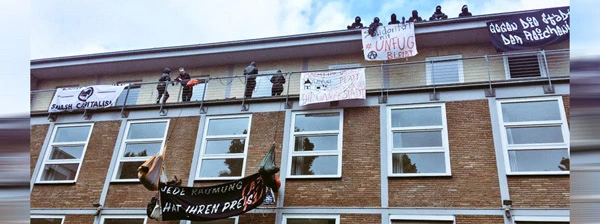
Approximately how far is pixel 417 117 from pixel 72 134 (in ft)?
34.9

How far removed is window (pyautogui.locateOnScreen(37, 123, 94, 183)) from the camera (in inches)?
513

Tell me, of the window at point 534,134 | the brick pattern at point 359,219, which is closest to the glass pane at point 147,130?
the brick pattern at point 359,219

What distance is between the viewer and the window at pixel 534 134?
1011cm

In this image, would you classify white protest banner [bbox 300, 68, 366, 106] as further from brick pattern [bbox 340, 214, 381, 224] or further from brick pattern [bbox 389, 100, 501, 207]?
brick pattern [bbox 340, 214, 381, 224]

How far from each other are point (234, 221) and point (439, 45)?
9006 millimetres

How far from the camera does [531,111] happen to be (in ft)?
35.9

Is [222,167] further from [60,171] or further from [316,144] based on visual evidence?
[60,171]

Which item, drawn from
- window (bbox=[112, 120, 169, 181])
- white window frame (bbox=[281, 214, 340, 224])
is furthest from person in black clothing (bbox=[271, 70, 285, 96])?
white window frame (bbox=[281, 214, 340, 224])

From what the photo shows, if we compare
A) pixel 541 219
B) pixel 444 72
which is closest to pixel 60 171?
pixel 444 72

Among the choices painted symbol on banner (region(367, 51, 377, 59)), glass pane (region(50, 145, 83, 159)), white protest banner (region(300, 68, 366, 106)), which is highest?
painted symbol on banner (region(367, 51, 377, 59))

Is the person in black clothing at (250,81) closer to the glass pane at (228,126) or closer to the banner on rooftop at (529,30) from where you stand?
the glass pane at (228,126)

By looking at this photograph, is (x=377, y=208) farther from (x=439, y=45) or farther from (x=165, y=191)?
(x=439, y=45)

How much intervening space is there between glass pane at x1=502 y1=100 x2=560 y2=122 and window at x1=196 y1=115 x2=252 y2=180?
6.89 metres

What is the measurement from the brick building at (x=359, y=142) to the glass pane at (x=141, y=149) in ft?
0.12
